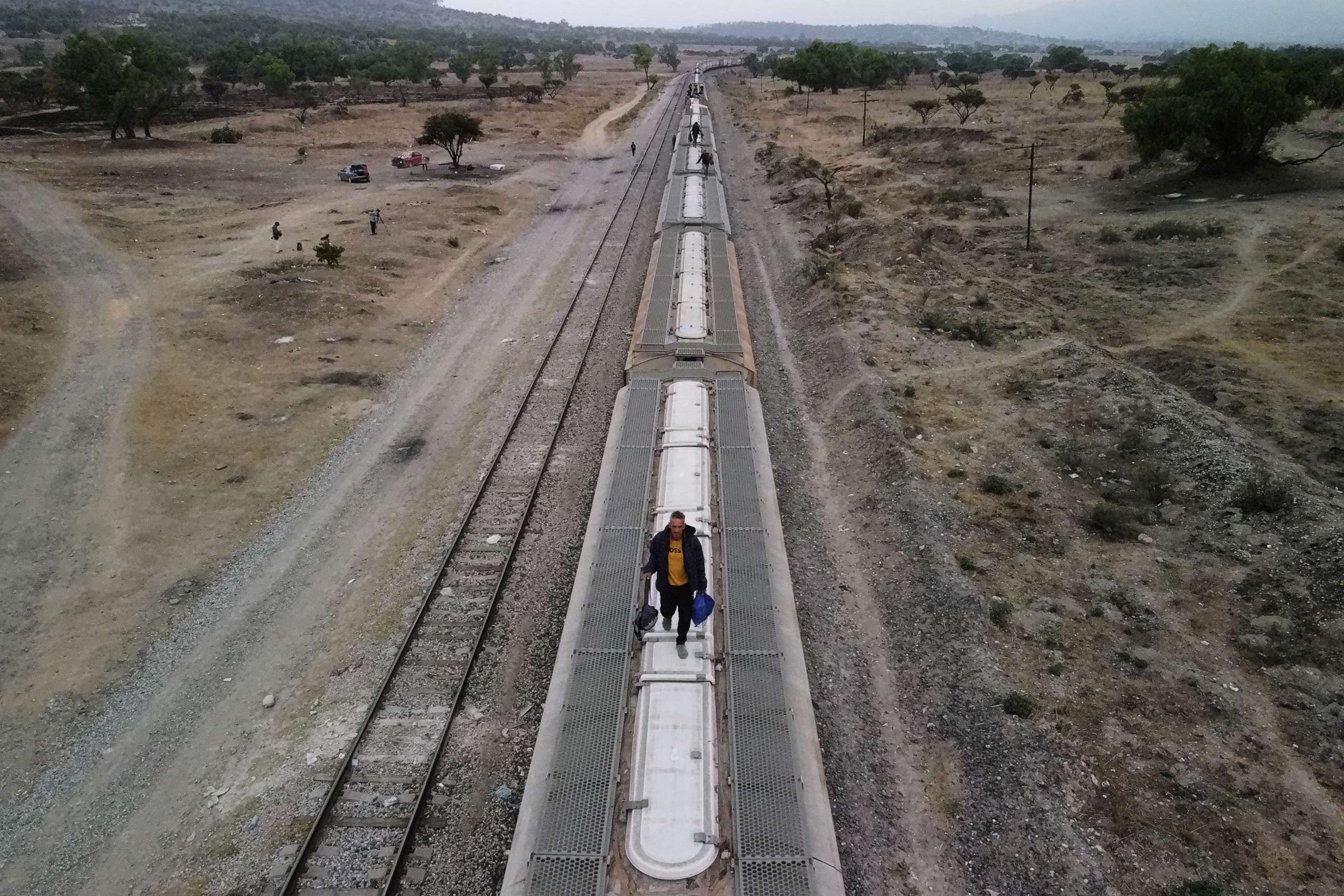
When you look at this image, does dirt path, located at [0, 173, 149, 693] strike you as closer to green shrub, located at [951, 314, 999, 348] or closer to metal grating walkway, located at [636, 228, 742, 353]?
metal grating walkway, located at [636, 228, 742, 353]

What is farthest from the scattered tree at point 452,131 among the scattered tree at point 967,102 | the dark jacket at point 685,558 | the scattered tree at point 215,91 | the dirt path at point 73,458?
the scattered tree at point 215,91

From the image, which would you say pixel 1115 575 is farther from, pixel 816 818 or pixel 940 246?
pixel 940 246

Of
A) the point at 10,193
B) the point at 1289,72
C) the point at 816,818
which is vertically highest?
the point at 1289,72

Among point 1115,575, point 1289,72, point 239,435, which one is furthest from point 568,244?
point 1289,72

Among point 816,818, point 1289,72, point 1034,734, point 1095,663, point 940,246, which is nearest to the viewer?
point 816,818

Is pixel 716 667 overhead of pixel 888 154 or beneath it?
beneath

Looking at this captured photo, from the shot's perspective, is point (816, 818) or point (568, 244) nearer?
point (816, 818)

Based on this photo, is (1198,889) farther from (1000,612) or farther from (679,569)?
(679,569)
